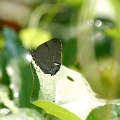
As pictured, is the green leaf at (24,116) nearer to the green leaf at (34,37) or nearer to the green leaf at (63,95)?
the green leaf at (63,95)

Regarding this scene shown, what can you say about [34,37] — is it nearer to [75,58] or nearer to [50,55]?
[75,58]

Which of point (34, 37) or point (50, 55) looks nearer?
point (50, 55)

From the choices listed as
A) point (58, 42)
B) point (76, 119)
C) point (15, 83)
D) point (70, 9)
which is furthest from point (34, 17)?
point (76, 119)

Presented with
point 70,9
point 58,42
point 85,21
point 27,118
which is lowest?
point 27,118

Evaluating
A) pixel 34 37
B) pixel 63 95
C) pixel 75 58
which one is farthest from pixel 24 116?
pixel 34 37

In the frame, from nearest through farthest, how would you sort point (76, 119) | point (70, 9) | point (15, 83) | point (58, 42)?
point (76, 119) < point (58, 42) < point (15, 83) < point (70, 9)

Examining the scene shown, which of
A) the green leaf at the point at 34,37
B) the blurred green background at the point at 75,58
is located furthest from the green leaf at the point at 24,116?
the green leaf at the point at 34,37

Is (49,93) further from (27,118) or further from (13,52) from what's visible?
(13,52)

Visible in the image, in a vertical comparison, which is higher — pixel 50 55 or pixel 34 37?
pixel 34 37
